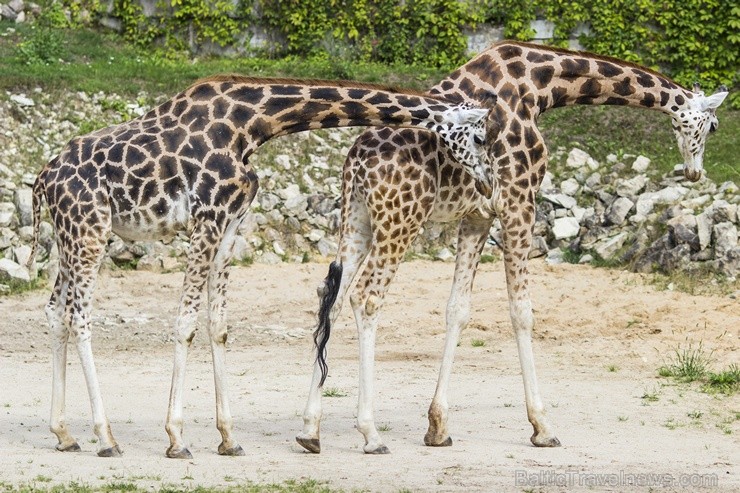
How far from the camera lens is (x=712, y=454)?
10.4m

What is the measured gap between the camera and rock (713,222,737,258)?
1695 cm

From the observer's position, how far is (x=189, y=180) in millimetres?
10086

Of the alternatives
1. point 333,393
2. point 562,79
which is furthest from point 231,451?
point 562,79

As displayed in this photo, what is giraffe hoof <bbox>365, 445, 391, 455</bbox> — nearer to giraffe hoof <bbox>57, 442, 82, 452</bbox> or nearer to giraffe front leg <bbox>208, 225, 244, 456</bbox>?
giraffe front leg <bbox>208, 225, 244, 456</bbox>

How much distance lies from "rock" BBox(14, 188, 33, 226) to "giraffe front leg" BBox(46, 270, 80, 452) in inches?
302

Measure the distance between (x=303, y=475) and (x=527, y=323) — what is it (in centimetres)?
255

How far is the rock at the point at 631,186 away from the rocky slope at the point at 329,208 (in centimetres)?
2

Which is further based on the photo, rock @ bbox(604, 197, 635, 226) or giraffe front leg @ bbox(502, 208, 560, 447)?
rock @ bbox(604, 197, 635, 226)

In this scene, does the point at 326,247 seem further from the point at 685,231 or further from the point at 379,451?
the point at 379,451

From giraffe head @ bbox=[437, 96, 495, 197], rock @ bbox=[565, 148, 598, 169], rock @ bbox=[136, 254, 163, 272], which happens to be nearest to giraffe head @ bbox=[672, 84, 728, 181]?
giraffe head @ bbox=[437, 96, 495, 197]

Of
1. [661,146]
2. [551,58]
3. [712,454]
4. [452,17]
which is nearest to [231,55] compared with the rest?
[452,17]

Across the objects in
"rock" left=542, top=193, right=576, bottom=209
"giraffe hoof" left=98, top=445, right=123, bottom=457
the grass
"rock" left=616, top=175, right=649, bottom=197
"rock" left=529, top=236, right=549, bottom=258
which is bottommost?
the grass

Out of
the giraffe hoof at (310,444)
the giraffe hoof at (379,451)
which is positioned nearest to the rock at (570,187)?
the giraffe hoof at (379,451)

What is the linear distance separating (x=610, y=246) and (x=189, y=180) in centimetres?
938
